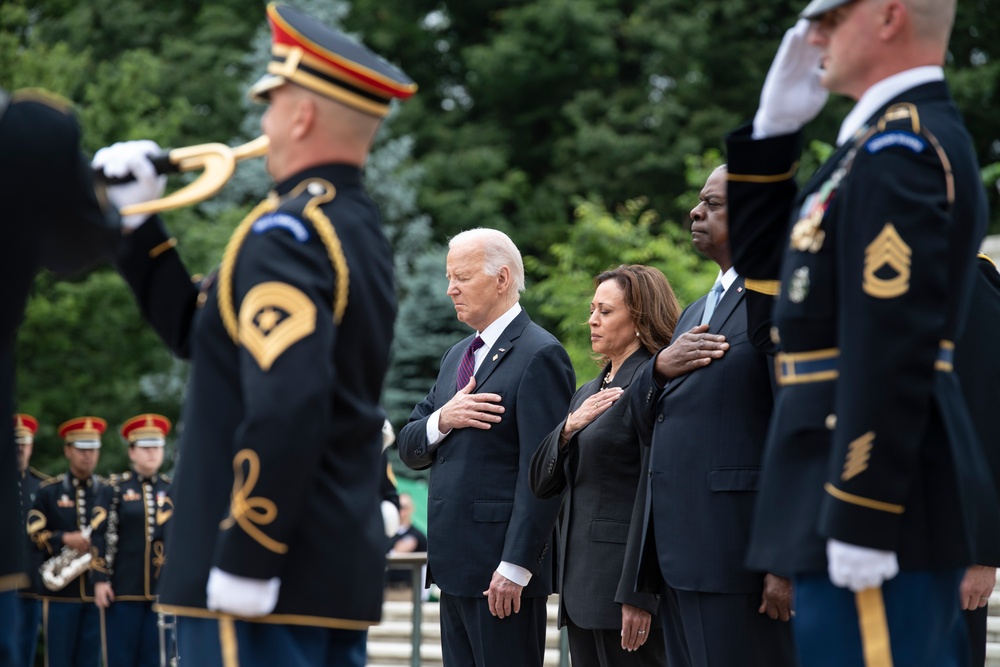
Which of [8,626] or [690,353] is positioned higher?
[690,353]

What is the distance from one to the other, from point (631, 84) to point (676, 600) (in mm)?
24424

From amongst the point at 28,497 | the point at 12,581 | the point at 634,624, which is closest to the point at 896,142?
the point at 12,581

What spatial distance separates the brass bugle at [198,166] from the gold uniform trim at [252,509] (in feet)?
2.55

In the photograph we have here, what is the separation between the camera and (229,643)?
9.89ft

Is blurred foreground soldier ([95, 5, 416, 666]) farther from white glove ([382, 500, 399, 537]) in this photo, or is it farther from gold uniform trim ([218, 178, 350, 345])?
white glove ([382, 500, 399, 537])

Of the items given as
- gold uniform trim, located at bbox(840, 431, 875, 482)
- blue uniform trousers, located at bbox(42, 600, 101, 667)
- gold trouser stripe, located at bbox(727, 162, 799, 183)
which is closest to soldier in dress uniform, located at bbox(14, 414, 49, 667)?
blue uniform trousers, located at bbox(42, 600, 101, 667)

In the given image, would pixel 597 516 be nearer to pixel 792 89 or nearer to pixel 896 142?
pixel 792 89

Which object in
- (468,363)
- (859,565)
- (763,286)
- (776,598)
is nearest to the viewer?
(859,565)

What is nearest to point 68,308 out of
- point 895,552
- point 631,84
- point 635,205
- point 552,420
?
point 635,205

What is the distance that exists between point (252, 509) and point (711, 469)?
6.69 ft

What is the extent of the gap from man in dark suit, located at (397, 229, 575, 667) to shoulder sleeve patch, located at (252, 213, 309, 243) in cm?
246

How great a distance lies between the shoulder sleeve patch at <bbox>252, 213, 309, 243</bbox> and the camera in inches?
Answer: 123

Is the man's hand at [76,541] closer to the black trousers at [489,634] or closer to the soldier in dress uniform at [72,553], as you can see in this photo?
the soldier in dress uniform at [72,553]

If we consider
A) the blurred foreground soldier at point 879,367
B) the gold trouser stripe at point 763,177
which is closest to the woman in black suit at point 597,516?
the gold trouser stripe at point 763,177
